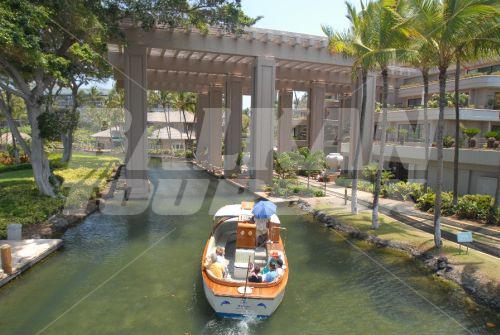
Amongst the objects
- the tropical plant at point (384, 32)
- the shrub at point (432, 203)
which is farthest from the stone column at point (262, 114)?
the shrub at point (432, 203)

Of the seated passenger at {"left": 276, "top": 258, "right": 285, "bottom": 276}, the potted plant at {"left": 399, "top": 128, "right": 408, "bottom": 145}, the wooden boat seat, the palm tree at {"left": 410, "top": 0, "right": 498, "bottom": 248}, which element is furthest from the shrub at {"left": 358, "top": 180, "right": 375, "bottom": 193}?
the wooden boat seat

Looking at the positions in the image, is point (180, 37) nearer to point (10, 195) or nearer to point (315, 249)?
point (10, 195)

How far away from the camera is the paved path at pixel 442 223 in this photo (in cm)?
1691

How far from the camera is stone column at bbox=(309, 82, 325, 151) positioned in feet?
149

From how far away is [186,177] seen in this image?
42.2m

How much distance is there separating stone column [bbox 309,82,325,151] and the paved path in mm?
17546

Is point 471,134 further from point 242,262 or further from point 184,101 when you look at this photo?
point 184,101

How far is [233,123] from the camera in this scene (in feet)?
136

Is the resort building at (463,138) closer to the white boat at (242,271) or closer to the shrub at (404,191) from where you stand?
the shrub at (404,191)

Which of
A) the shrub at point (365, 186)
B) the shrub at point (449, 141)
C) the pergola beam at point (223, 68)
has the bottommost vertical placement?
the shrub at point (365, 186)

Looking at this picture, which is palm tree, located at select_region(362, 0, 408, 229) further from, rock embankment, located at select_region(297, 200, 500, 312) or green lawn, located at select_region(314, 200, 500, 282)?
rock embankment, located at select_region(297, 200, 500, 312)

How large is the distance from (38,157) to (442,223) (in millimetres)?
23921

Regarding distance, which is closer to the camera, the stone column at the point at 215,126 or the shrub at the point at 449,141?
the shrub at the point at 449,141

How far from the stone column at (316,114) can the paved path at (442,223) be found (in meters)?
17.5
